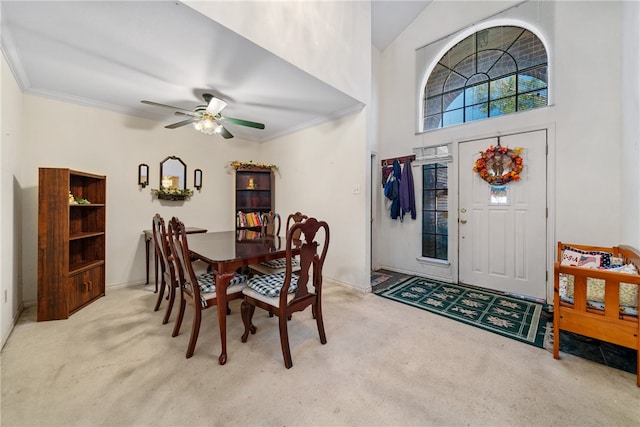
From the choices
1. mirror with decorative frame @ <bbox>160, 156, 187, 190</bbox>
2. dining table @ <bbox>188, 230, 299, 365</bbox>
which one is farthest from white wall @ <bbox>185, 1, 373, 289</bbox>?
mirror with decorative frame @ <bbox>160, 156, 187, 190</bbox>

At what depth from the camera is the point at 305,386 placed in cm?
152

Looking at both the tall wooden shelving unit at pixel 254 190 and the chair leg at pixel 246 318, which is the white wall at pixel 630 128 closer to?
the chair leg at pixel 246 318

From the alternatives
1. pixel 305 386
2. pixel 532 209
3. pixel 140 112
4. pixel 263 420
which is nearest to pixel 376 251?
pixel 532 209

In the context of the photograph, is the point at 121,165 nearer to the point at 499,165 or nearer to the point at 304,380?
the point at 304,380

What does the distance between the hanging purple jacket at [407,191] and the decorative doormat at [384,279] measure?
94cm

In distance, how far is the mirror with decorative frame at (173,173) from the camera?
3.60 meters

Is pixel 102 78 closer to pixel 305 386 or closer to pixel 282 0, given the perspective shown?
pixel 282 0

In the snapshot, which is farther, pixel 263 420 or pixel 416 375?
pixel 416 375

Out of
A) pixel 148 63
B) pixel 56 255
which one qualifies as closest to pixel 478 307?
pixel 148 63

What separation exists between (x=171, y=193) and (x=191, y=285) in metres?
2.29

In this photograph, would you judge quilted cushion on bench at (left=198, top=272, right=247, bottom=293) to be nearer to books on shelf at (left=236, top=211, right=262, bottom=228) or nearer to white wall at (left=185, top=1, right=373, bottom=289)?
white wall at (left=185, top=1, right=373, bottom=289)

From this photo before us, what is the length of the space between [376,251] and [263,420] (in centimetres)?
331

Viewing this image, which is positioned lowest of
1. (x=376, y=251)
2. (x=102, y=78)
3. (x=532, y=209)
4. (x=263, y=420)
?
(x=263, y=420)

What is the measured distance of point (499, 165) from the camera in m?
3.09
